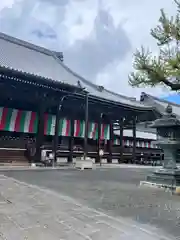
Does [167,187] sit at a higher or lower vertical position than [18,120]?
lower

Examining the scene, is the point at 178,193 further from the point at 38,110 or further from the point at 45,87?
the point at 38,110

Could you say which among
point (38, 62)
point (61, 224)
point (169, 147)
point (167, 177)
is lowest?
point (61, 224)

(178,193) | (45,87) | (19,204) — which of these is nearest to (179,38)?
(178,193)

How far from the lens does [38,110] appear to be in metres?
18.7

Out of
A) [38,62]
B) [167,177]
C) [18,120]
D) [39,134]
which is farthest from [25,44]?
[167,177]

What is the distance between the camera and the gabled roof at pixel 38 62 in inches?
774

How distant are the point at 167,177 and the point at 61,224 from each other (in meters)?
5.15

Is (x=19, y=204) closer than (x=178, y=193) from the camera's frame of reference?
Yes

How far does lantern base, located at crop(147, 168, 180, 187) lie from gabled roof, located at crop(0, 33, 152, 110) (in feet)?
36.7

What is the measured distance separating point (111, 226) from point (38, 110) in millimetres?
15604

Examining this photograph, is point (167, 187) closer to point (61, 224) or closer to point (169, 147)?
point (169, 147)

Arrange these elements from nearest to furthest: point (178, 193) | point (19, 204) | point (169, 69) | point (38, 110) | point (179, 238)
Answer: point (179, 238)
point (19, 204)
point (169, 69)
point (178, 193)
point (38, 110)

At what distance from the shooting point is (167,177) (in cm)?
805

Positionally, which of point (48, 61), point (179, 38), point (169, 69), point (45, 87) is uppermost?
point (48, 61)
